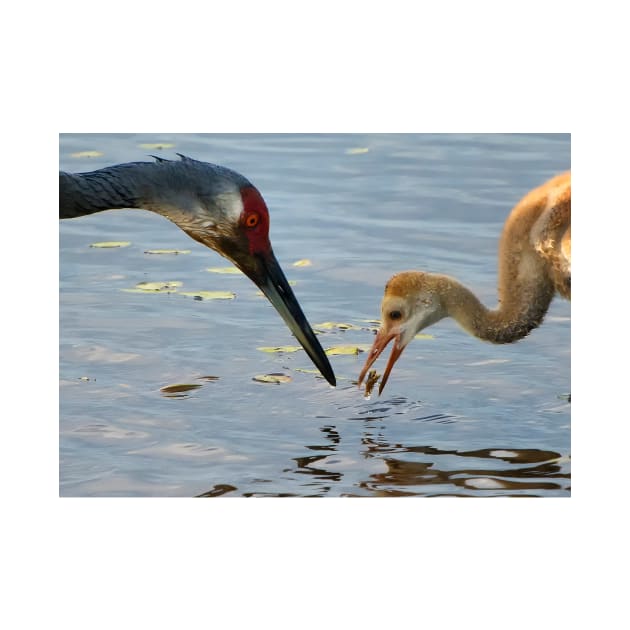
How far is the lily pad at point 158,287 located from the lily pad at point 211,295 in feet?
0.18

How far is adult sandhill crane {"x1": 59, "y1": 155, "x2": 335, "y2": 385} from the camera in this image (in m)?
5.74

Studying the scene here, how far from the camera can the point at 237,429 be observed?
605 centimetres

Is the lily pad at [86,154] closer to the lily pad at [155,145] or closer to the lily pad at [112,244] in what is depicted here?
the lily pad at [155,145]

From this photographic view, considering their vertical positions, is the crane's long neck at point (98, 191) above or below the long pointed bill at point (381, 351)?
above

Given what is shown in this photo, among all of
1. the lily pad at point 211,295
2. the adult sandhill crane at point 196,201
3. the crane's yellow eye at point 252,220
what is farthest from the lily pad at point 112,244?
the crane's yellow eye at point 252,220

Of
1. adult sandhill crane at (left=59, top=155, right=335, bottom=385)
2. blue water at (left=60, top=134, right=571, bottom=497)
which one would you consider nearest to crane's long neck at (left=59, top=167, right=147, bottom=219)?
adult sandhill crane at (left=59, top=155, right=335, bottom=385)

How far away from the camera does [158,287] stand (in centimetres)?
662

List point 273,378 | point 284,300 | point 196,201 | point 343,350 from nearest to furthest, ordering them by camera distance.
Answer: point 196,201 → point 284,300 → point 273,378 → point 343,350

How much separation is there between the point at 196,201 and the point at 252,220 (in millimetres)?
231

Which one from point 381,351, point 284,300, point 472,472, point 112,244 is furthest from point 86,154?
point 472,472

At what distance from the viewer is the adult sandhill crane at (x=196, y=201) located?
18.8 ft

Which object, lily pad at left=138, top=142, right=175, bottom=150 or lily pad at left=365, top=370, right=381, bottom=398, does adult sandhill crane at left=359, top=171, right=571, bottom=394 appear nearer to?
lily pad at left=365, top=370, right=381, bottom=398

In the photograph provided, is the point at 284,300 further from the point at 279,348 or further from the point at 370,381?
the point at 370,381

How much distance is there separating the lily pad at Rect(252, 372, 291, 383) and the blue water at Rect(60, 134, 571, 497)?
30mm
